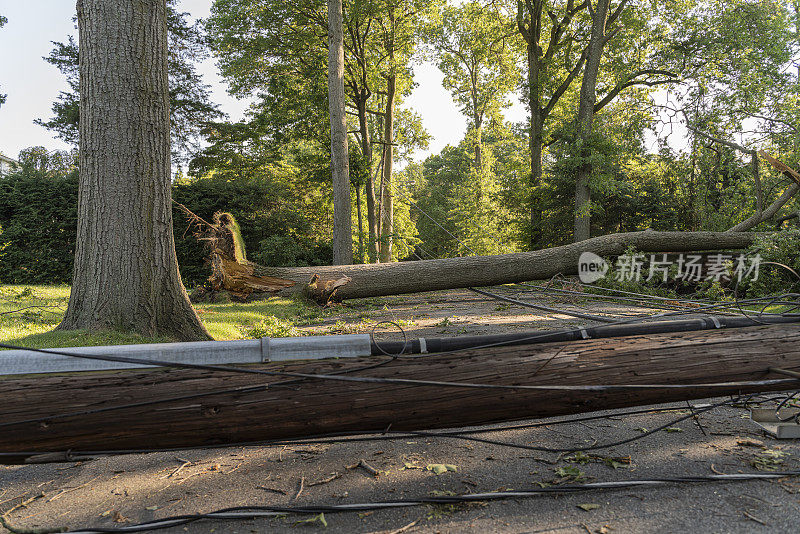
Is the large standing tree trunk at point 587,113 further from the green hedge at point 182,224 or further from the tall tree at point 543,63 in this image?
the green hedge at point 182,224

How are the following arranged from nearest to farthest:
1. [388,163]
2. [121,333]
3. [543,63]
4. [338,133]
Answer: [121,333]
[338,133]
[543,63]
[388,163]

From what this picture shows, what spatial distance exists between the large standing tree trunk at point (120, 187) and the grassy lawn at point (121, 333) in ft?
0.87

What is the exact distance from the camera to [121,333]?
430 centimetres

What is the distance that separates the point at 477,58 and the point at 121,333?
73.4 feet

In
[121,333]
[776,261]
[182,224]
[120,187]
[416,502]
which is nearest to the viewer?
[416,502]

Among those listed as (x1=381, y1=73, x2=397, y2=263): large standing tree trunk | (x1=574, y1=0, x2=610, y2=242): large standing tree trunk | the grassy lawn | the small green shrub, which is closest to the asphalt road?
the grassy lawn

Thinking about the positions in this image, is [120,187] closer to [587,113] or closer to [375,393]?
[375,393]

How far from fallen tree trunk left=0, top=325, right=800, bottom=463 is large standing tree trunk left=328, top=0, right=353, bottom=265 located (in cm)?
968

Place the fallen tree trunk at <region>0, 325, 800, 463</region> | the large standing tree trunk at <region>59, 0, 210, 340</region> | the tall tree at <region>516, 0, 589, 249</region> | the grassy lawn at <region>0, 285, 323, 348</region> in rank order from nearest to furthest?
the fallen tree trunk at <region>0, 325, 800, 463</region>
the grassy lawn at <region>0, 285, 323, 348</region>
the large standing tree trunk at <region>59, 0, 210, 340</region>
the tall tree at <region>516, 0, 589, 249</region>

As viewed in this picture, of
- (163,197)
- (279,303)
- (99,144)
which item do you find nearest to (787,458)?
(163,197)

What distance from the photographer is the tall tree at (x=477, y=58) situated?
19.8m

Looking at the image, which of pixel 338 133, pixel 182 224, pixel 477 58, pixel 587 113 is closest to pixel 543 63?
pixel 587 113

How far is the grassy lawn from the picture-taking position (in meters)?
4.11

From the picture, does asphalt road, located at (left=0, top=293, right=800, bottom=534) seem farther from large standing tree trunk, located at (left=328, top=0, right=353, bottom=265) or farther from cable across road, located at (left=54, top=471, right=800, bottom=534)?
large standing tree trunk, located at (left=328, top=0, right=353, bottom=265)
